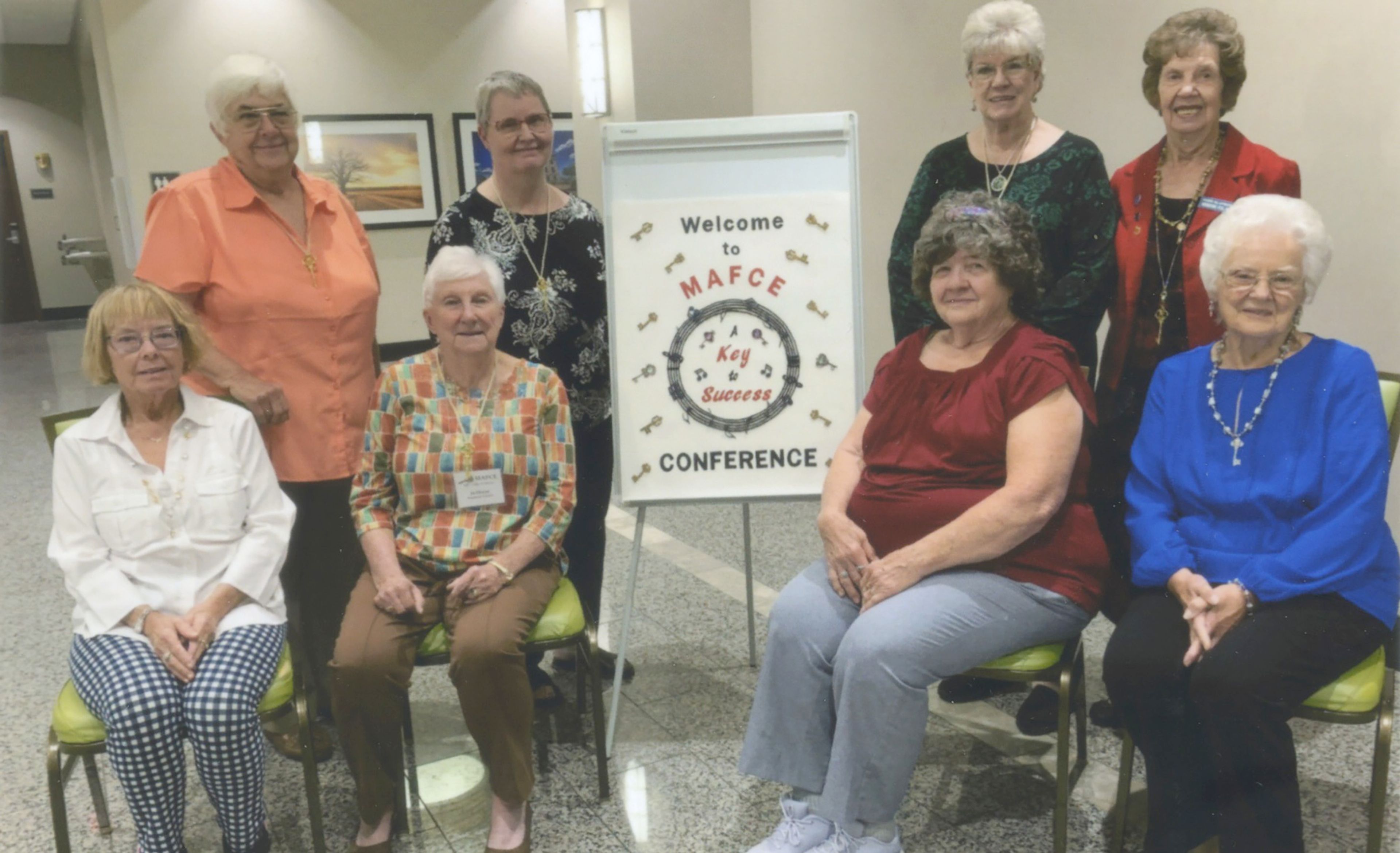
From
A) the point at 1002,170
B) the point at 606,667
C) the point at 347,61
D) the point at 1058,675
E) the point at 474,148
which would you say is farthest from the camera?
the point at 474,148

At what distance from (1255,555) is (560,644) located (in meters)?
1.33

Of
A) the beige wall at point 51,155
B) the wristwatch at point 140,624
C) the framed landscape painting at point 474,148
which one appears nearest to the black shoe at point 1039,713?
the wristwatch at point 140,624

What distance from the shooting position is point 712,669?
9.13 feet

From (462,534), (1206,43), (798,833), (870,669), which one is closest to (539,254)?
(462,534)

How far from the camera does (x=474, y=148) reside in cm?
798

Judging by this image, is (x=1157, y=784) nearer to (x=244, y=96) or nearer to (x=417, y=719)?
(x=417, y=719)

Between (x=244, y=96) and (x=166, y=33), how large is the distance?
6021 millimetres

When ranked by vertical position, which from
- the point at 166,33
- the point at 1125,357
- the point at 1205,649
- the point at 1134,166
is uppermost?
the point at 166,33

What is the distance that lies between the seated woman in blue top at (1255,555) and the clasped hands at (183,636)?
5.46 feet

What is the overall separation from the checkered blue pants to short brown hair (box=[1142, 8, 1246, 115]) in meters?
2.16

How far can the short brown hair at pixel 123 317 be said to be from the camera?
1.84 m

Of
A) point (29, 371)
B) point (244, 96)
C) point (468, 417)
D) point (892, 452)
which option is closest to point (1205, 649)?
point (892, 452)

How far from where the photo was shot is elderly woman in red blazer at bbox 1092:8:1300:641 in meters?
1.98

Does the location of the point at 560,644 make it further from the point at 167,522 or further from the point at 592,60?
the point at 592,60
